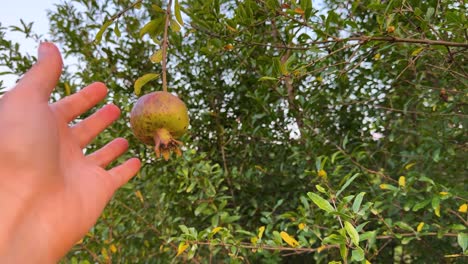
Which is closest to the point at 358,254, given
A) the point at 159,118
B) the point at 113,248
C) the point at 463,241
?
the point at 463,241

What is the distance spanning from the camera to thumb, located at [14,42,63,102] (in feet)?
3.37

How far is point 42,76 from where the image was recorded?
1.05m

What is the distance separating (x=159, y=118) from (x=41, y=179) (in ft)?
1.05

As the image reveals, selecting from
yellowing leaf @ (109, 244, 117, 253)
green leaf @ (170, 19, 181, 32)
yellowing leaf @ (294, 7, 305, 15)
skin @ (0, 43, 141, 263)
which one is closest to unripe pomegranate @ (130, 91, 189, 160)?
green leaf @ (170, 19, 181, 32)

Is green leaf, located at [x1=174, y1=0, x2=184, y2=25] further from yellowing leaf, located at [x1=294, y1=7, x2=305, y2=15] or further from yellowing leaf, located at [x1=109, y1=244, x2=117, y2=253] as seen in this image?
yellowing leaf, located at [x1=109, y1=244, x2=117, y2=253]

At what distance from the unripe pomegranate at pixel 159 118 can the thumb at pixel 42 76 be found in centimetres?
30

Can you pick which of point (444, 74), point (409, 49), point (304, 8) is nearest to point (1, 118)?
point (304, 8)

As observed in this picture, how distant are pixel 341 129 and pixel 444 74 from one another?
53cm

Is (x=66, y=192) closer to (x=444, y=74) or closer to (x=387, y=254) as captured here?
(x=444, y=74)

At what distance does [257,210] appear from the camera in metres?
1.94

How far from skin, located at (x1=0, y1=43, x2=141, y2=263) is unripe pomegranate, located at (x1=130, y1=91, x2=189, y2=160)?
25 centimetres

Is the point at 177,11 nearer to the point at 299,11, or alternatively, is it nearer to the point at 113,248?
the point at 299,11

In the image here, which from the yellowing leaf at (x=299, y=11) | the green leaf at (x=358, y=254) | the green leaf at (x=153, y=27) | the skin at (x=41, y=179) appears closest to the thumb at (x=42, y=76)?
the skin at (x=41, y=179)

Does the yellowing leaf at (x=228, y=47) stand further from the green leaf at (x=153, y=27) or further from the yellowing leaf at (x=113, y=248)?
the yellowing leaf at (x=113, y=248)
